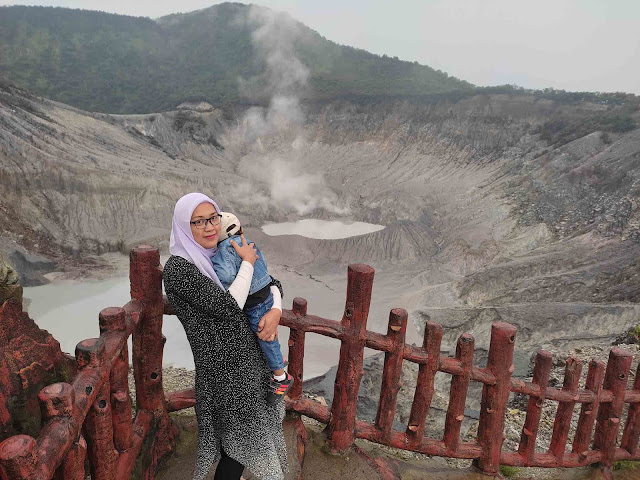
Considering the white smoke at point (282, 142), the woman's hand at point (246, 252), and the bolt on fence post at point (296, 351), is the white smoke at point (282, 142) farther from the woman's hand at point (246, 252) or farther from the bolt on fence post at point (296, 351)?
the woman's hand at point (246, 252)

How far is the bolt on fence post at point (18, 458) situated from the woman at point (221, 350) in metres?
0.80

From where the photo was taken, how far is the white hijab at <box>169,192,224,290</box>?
204cm

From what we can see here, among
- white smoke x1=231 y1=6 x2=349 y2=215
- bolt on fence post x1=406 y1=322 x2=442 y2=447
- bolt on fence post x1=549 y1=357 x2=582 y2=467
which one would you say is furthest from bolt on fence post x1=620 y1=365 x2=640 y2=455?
white smoke x1=231 y1=6 x2=349 y2=215

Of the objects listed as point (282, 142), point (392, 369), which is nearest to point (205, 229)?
point (392, 369)

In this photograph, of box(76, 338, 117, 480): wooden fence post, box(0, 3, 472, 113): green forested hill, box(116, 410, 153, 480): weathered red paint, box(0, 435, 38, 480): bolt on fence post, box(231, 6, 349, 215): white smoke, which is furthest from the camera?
box(0, 3, 472, 113): green forested hill

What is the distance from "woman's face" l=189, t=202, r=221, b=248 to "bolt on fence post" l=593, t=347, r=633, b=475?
3299mm

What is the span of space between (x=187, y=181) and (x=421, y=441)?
79.1 feet

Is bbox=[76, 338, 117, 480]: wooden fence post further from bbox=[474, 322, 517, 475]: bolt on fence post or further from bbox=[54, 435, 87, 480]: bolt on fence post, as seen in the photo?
bbox=[474, 322, 517, 475]: bolt on fence post

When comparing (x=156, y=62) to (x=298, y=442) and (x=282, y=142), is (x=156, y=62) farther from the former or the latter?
(x=298, y=442)

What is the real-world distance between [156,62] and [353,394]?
8692cm

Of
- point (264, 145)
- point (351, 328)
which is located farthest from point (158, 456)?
point (264, 145)

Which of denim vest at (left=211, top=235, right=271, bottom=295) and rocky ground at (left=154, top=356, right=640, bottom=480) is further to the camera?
rocky ground at (left=154, top=356, right=640, bottom=480)

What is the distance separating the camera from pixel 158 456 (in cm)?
286

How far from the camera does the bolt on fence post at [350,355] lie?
286cm
